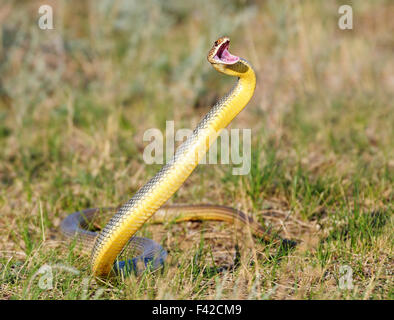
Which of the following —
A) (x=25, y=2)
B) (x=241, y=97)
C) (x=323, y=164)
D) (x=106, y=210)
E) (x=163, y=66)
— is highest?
(x=25, y=2)

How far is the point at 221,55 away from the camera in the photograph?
2896 mm

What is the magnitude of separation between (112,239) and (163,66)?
4.68 metres

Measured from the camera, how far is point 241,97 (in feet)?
9.62

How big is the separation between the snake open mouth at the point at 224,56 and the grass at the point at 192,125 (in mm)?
1174

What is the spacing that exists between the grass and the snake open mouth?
46.2 inches

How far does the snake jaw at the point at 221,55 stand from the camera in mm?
2819

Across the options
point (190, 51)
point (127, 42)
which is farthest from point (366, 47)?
point (127, 42)

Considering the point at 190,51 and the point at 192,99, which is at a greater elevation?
the point at 190,51
